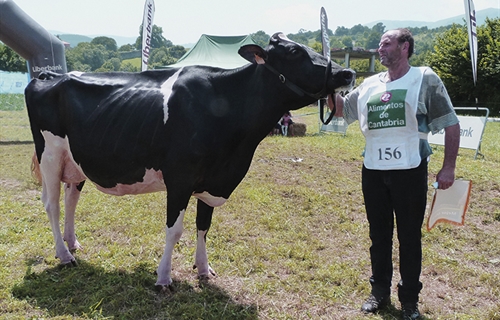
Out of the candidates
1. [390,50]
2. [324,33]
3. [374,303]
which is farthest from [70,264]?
[324,33]

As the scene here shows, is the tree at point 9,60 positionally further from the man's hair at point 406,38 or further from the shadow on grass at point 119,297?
the man's hair at point 406,38

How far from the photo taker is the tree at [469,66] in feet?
92.3

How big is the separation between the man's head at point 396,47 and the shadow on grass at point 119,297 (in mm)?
2297

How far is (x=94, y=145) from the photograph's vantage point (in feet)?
12.9

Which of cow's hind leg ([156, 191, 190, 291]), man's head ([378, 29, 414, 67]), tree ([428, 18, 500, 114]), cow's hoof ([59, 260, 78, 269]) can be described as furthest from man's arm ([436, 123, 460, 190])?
tree ([428, 18, 500, 114])

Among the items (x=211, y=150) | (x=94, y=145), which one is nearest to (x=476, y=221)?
(x=211, y=150)

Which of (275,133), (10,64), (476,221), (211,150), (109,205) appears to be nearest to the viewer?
(211,150)

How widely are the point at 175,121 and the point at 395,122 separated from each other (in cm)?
179

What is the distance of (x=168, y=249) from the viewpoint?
12.2ft

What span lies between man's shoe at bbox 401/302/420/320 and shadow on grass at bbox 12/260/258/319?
121cm

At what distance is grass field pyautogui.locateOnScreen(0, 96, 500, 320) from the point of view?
11.6 feet

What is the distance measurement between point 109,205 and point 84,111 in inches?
100

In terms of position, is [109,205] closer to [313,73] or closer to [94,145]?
[94,145]

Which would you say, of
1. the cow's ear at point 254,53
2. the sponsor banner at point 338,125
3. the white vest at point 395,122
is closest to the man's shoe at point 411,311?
the white vest at point 395,122
